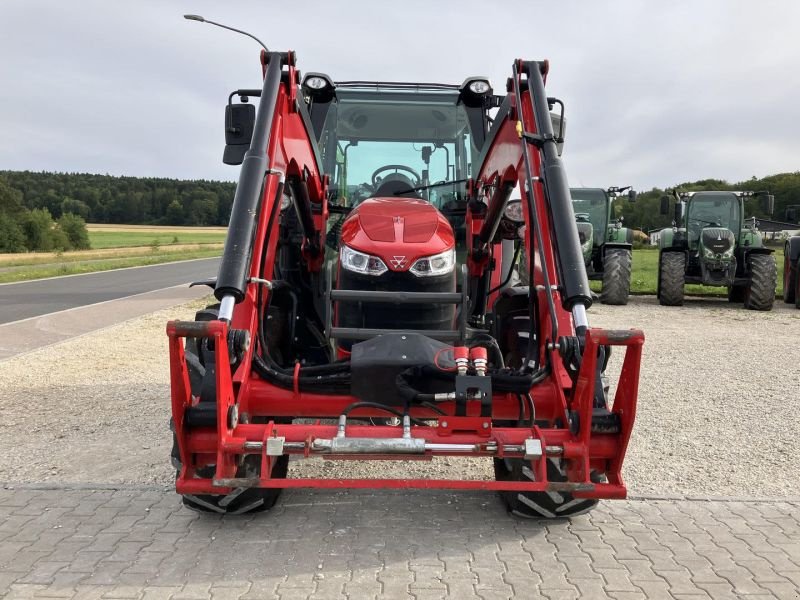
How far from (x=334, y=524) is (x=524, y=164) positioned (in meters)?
2.21

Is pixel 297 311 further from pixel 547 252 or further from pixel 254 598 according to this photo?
pixel 254 598

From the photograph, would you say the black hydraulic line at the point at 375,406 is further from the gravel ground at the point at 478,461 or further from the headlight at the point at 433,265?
the gravel ground at the point at 478,461

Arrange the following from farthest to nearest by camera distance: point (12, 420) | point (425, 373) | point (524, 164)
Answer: point (12, 420) < point (524, 164) < point (425, 373)

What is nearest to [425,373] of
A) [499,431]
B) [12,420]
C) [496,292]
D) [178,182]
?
[499,431]

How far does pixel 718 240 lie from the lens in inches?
569

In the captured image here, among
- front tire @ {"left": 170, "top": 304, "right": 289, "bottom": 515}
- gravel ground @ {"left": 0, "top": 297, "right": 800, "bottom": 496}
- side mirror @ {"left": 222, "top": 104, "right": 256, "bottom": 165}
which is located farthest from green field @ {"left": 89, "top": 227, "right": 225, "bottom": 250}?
front tire @ {"left": 170, "top": 304, "right": 289, "bottom": 515}

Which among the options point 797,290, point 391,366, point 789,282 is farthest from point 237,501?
point 789,282

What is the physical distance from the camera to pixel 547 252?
141 inches

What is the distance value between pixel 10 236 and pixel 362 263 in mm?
53688

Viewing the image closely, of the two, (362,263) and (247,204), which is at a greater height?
(247,204)

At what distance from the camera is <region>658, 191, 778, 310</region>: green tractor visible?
14.3m

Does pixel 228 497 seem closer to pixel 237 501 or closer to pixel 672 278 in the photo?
pixel 237 501

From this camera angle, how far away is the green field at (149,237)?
62.0 m

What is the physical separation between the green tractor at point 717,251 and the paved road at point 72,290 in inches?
507
